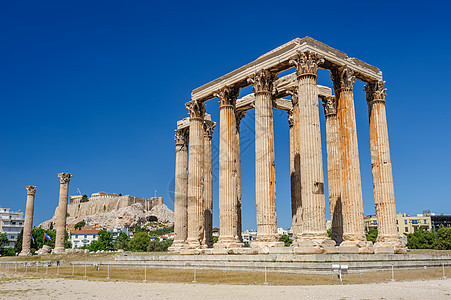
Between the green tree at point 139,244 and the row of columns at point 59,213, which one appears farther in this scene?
the green tree at point 139,244

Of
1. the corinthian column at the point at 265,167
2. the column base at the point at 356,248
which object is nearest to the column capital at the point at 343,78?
the corinthian column at the point at 265,167

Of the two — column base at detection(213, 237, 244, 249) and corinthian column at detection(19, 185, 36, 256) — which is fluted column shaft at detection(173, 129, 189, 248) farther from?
corinthian column at detection(19, 185, 36, 256)

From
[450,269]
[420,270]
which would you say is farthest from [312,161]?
[450,269]

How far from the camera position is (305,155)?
96.7 feet

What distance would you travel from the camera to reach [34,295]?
18.3 metres

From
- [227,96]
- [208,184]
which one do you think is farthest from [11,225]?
[227,96]

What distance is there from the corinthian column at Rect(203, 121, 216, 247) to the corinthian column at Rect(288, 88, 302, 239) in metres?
9.27

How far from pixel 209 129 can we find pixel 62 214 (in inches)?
1272

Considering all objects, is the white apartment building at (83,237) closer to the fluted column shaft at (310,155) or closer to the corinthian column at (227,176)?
the corinthian column at (227,176)

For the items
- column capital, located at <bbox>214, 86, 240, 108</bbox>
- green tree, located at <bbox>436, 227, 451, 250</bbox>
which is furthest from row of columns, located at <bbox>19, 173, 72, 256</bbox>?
green tree, located at <bbox>436, 227, 451, 250</bbox>

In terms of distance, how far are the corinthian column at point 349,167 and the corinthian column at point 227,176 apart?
30.1 feet

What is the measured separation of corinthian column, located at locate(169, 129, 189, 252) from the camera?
155 feet

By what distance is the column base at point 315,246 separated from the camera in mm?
26947

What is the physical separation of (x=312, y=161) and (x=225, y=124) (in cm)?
1103
